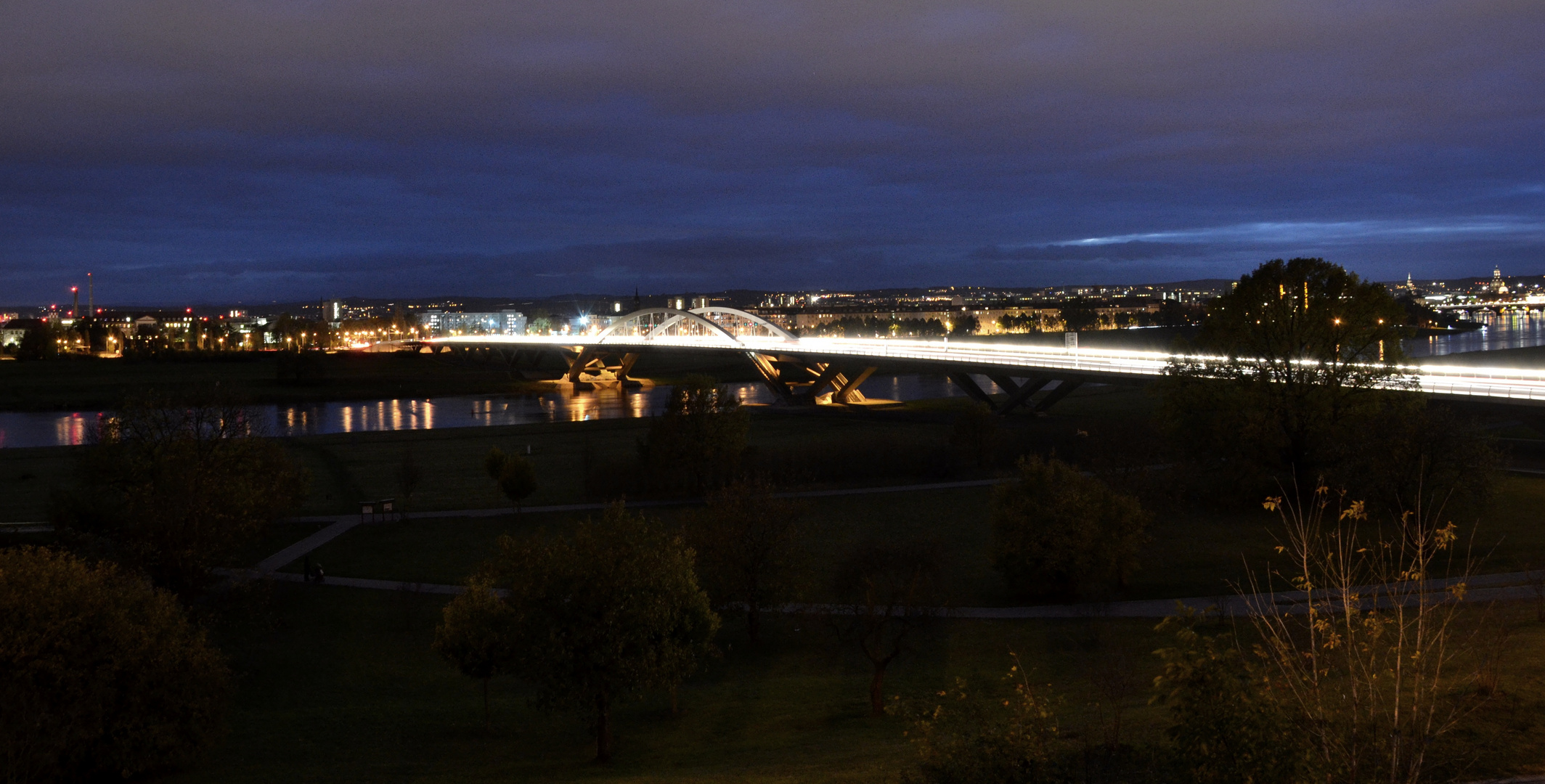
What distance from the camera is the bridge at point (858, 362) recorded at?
111 feet

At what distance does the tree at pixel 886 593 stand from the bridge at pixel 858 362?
1896 cm

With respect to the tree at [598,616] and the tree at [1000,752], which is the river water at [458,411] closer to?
the tree at [598,616]

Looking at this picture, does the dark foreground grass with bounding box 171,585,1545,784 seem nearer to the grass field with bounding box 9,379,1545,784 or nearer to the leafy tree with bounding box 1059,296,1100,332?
the grass field with bounding box 9,379,1545,784

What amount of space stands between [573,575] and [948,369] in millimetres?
44393

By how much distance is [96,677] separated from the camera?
12836mm

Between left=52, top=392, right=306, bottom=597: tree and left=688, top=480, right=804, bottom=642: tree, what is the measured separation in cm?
960

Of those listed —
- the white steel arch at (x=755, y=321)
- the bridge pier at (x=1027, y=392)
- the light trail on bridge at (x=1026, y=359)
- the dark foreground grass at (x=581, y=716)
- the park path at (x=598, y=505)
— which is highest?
the white steel arch at (x=755, y=321)

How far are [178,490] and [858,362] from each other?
47.0m

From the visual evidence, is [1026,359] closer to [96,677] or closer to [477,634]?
[477,634]

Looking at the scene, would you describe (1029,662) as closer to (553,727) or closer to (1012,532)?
(1012,532)

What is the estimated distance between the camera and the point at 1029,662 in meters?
16.4

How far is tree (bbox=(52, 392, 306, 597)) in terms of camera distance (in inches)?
783

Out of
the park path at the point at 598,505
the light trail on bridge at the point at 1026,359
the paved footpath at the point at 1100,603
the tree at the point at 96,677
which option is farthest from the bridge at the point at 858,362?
the tree at the point at 96,677

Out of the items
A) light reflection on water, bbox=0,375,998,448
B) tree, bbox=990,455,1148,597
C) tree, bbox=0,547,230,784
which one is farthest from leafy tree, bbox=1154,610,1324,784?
light reflection on water, bbox=0,375,998,448
